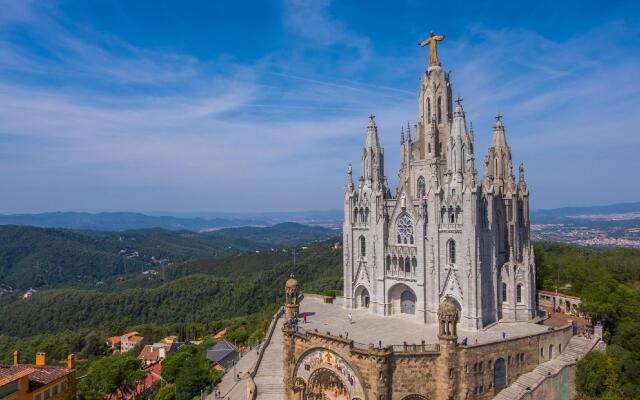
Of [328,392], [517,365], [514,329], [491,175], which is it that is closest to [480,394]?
[517,365]

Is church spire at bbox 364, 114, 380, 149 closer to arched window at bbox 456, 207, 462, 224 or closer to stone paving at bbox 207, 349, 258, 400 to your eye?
arched window at bbox 456, 207, 462, 224

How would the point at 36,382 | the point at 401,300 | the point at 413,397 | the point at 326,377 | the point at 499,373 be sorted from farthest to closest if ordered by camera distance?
the point at 401,300 → the point at 36,382 → the point at 326,377 → the point at 499,373 → the point at 413,397

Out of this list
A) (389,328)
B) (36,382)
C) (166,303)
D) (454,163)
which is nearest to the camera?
(36,382)

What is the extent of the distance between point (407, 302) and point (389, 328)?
4352mm

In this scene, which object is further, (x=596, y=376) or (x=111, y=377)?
(x=111, y=377)

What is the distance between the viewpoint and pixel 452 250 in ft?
113

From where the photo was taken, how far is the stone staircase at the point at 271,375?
105 feet

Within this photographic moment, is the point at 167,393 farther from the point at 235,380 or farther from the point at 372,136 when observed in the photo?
the point at 372,136

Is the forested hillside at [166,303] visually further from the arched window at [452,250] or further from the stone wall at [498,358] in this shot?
the stone wall at [498,358]

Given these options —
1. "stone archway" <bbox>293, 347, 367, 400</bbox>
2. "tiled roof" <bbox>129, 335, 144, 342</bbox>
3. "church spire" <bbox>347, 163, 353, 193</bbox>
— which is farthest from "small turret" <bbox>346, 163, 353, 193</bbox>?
"tiled roof" <bbox>129, 335, 144, 342</bbox>

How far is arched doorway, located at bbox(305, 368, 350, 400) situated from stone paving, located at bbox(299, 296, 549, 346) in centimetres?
276

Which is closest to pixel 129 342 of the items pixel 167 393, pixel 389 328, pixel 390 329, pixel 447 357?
pixel 167 393

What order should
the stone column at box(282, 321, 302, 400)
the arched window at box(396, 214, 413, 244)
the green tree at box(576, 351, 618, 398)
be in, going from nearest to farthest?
the green tree at box(576, 351, 618, 398) → the stone column at box(282, 321, 302, 400) → the arched window at box(396, 214, 413, 244)

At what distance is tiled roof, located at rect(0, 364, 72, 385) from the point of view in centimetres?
2885
